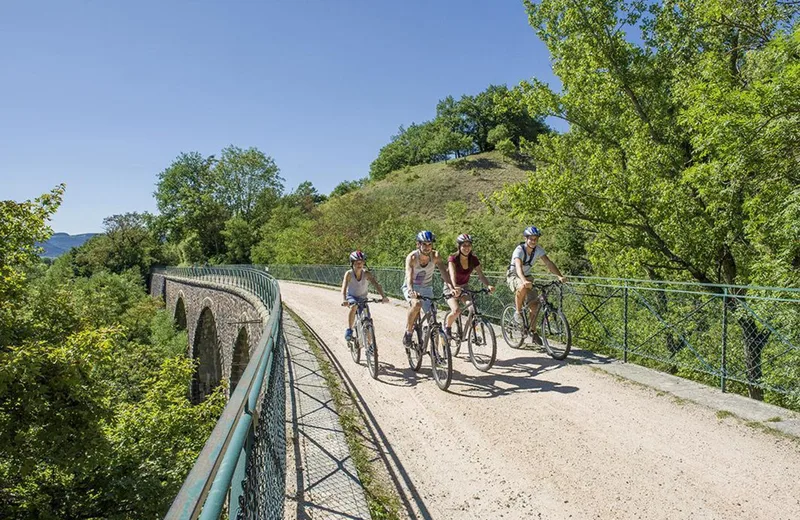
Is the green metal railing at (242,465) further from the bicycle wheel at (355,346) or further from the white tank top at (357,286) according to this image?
the bicycle wheel at (355,346)

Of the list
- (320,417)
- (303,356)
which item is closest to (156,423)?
(303,356)

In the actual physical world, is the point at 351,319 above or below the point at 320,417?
above

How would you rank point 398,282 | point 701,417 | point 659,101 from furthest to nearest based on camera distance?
point 398,282, point 659,101, point 701,417

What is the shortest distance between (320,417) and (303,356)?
3026 mm

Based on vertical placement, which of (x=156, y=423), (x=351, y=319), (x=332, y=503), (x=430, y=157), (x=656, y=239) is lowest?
(x=156, y=423)

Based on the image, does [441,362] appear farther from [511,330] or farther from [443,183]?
[443,183]

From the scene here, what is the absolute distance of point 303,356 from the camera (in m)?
8.00

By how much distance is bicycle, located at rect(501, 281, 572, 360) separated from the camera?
723 cm

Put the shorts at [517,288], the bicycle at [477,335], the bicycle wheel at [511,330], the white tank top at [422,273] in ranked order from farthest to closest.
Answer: the bicycle wheel at [511,330]
the shorts at [517,288]
the white tank top at [422,273]
the bicycle at [477,335]

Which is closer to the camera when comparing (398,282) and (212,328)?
(398,282)


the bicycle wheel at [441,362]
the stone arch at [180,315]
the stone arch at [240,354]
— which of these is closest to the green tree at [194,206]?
the stone arch at [180,315]

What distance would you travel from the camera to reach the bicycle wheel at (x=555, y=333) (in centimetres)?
718

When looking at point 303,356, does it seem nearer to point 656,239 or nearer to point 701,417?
point 701,417

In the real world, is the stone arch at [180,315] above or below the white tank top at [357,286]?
below
